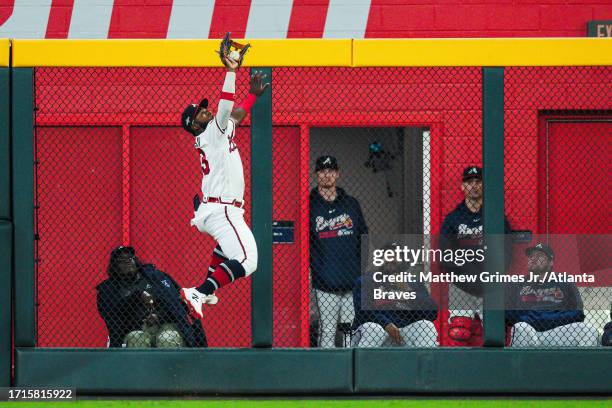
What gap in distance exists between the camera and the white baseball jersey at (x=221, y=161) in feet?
21.0

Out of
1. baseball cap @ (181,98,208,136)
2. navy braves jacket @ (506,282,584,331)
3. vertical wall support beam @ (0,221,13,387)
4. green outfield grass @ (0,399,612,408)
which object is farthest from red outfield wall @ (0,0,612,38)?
green outfield grass @ (0,399,612,408)

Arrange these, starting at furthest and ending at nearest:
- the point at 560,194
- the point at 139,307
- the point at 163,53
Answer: the point at 560,194 < the point at 139,307 < the point at 163,53

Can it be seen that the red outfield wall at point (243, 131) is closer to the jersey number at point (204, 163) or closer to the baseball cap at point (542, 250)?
the baseball cap at point (542, 250)

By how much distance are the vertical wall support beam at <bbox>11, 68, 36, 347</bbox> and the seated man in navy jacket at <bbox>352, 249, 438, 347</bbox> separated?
191 centimetres

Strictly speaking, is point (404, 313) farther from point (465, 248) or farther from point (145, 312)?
point (145, 312)

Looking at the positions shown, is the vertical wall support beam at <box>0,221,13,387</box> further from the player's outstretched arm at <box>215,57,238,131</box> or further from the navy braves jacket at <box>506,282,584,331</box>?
the navy braves jacket at <box>506,282,584,331</box>

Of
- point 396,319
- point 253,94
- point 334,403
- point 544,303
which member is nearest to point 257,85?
point 253,94

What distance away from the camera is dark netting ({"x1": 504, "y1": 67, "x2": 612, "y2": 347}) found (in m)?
6.50

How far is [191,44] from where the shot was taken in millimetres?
6500

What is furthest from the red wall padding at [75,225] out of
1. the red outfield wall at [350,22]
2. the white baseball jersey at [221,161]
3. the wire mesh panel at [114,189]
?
the white baseball jersey at [221,161]

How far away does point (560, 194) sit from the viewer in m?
8.47

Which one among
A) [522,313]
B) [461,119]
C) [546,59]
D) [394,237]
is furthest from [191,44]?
[461,119]

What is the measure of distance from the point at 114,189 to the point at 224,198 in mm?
2608

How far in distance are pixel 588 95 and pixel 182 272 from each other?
11.6 feet
